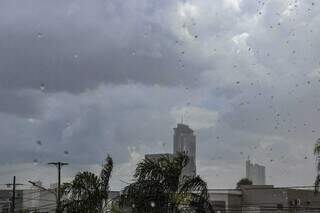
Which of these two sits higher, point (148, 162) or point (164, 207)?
point (148, 162)

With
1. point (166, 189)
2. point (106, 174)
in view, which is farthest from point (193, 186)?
point (106, 174)

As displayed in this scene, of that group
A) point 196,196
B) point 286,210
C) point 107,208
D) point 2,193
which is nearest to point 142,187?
point 196,196

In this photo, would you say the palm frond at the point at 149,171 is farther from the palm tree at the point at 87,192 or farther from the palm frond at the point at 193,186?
the palm tree at the point at 87,192

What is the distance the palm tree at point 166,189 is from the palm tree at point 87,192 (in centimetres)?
334

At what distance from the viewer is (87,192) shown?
20.2 m

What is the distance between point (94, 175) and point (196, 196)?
4.80 metres

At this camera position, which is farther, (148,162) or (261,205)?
(261,205)

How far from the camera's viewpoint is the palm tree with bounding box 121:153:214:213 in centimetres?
1662

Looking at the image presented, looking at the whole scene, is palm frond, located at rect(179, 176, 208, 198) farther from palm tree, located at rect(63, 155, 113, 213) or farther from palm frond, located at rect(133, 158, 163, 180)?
palm tree, located at rect(63, 155, 113, 213)

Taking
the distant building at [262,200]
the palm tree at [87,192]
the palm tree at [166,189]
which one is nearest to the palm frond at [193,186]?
the palm tree at [166,189]

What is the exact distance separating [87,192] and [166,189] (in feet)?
14.0

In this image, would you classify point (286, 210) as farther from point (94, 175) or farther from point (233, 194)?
point (94, 175)

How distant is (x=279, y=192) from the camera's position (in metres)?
77.1

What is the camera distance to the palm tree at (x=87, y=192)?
65.5ft
